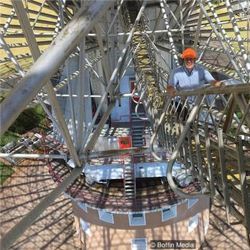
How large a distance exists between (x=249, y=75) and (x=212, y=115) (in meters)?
3.26

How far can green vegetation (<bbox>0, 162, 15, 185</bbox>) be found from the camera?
19798 mm

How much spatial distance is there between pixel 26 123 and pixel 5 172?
388 cm

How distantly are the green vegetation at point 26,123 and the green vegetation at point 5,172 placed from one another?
6.50 ft

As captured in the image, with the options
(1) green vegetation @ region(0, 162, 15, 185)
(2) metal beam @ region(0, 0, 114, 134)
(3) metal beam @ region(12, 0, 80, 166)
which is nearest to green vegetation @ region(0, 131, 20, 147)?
(1) green vegetation @ region(0, 162, 15, 185)

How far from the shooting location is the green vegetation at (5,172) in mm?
19798

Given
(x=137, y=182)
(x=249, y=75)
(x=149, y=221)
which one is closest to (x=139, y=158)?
(x=137, y=182)

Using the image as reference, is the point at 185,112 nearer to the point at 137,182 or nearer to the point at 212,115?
the point at 212,115

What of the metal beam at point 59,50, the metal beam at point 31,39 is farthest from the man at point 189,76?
the metal beam at point 59,50

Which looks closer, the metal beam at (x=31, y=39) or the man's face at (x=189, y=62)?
the metal beam at (x=31, y=39)

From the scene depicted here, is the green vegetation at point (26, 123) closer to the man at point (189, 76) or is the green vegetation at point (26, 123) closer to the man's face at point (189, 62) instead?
the man at point (189, 76)

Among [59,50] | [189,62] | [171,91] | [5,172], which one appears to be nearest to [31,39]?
[59,50]

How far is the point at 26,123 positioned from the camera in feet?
76.6

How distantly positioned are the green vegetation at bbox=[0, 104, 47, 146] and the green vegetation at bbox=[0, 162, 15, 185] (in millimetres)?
1981

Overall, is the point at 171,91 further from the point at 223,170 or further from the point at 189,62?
the point at 223,170
